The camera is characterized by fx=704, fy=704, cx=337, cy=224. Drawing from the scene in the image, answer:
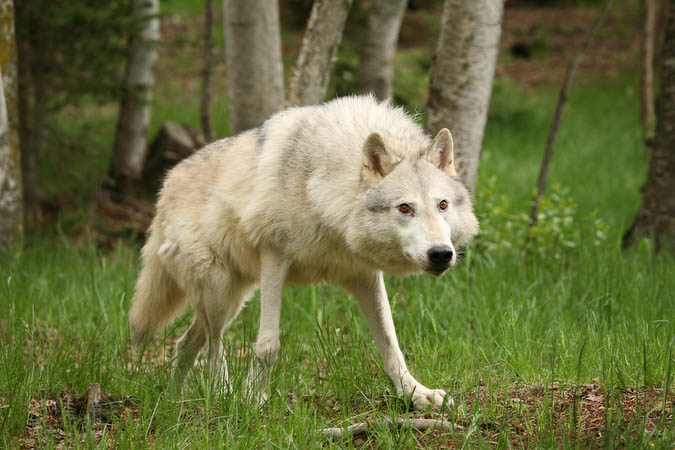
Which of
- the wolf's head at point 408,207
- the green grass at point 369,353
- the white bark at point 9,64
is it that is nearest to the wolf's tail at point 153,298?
the green grass at point 369,353

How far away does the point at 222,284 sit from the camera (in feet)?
15.1

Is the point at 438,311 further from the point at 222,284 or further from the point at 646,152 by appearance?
the point at 646,152

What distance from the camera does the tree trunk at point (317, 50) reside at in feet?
20.5

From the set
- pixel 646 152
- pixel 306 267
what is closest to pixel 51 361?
pixel 306 267

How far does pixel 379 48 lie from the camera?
975cm

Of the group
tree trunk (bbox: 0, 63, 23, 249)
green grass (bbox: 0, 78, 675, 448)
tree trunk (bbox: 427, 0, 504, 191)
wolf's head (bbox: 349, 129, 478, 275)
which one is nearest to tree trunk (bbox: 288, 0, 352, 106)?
tree trunk (bbox: 427, 0, 504, 191)

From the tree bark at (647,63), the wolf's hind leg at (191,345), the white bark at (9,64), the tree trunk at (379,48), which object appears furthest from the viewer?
the tree bark at (647,63)

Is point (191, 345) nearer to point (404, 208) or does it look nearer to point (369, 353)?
point (369, 353)

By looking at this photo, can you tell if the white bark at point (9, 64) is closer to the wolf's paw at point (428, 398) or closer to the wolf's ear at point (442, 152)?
the wolf's ear at point (442, 152)

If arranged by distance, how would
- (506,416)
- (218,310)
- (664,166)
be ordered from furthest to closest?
(664,166) < (218,310) < (506,416)

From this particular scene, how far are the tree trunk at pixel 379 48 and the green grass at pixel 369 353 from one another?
12.2ft

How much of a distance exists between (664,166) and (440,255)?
15.0 ft

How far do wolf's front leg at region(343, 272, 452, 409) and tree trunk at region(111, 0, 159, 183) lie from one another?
6515mm

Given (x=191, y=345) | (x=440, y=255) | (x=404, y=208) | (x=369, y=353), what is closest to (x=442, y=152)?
(x=404, y=208)
